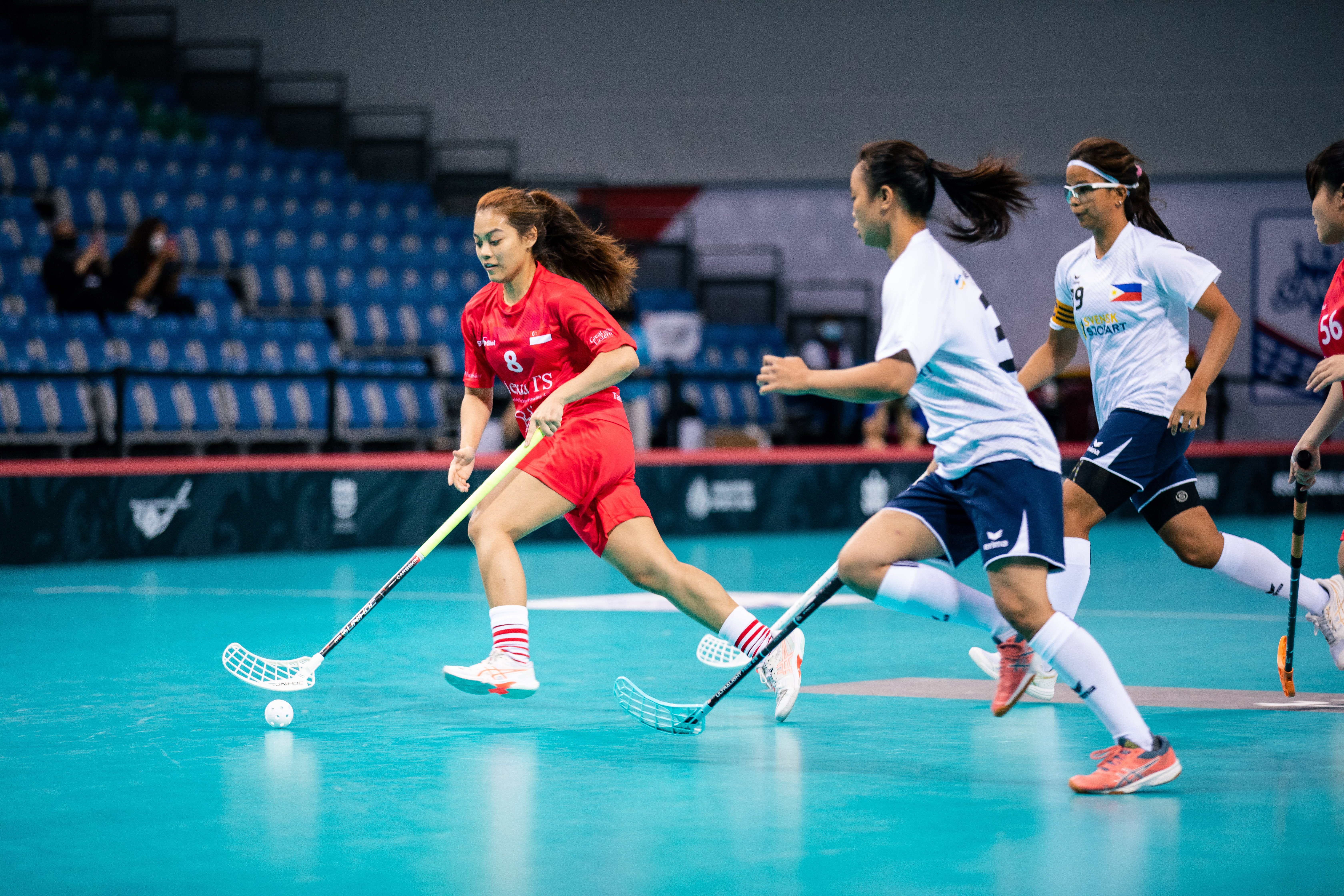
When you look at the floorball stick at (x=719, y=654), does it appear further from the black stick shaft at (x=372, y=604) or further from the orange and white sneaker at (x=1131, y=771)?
the orange and white sneaker at (x=1131, y=771)

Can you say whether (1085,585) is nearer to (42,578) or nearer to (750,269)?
(42,578)

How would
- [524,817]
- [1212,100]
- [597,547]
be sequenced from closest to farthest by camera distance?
1. [524,817]
2. [597,547]
3. [1212,100]

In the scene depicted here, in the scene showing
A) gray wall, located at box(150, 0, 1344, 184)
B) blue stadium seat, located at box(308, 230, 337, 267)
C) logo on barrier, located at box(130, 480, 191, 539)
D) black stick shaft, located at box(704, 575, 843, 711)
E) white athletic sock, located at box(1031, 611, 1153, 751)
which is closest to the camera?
white athletic sock, located at box(1031, 611, 1153, 751)

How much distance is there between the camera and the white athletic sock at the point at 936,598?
14.7 feet

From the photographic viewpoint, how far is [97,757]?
4629mm

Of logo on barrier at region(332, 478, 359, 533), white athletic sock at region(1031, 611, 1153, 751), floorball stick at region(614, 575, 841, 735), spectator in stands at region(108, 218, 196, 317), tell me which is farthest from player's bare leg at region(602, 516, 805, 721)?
spectator in stands at region(108, 218, 196, 317)

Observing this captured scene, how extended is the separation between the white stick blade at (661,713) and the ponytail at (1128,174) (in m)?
2.26

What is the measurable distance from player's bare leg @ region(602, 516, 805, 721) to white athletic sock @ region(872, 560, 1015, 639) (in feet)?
2.27

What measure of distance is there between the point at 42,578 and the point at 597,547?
20.2ft

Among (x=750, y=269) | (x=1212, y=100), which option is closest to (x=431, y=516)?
(x=750, y=269)

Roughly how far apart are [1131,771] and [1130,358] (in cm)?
193

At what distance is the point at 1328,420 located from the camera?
17.1 ft

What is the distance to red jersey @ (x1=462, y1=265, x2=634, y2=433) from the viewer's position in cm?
523

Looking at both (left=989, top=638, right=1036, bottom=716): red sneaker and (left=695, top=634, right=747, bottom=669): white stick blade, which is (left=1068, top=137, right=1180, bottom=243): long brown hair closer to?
(left=989, top=638, right=1036, bottom=716): red sneaker
